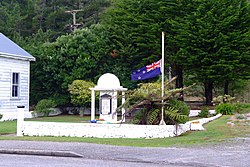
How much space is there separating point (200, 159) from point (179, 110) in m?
8.77

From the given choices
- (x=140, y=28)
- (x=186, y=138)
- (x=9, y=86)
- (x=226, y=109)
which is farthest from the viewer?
(x=140, y=28)

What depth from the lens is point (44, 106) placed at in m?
34.9

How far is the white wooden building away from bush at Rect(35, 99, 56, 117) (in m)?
0.93

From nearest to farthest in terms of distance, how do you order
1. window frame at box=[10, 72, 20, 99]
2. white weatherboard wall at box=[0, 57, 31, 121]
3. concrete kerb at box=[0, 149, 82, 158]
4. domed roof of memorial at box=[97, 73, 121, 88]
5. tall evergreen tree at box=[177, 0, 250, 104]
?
concrete kerb at box=[0, 149, 82, 158], domed roof of memorial at box=[97, 73, 121, 88], white weatherboard wall at box=[0, 57, 31, 121], window frame at box=[10, 72, 20, 99], tall evergreen tree at box=[177, 0, 250, 104]

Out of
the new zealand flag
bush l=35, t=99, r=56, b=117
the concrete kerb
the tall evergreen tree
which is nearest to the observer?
the concrete kerb

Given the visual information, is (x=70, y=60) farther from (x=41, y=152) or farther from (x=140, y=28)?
(x=41, y=152)

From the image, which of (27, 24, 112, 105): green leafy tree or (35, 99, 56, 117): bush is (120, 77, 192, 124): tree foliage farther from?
(27, 24, 112, 105): green leafy tree

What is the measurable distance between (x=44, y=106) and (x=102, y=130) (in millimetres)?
15891

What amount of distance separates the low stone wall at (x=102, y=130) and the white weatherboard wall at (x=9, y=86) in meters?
10.8

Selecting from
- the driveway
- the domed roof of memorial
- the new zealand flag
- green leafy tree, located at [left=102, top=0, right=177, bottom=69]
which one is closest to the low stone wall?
the new zealand flag

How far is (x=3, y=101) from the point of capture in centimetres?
3144

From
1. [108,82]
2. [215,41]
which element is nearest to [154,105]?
[108,82]

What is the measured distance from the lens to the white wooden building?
31.3m

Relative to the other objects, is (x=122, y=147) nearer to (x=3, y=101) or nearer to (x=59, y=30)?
(x=3, y=101)
